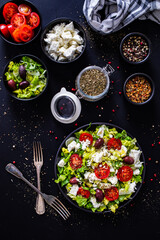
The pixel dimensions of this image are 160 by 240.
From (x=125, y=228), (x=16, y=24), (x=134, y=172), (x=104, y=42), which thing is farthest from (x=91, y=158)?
(x=16, y=24)

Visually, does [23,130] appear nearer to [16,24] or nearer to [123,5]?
[16,24]

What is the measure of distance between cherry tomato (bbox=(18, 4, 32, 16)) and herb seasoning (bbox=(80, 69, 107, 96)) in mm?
741

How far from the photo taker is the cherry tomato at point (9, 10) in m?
2.45

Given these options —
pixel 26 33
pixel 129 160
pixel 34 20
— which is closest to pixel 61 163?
pixel 129 160

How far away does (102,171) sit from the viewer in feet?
7.99

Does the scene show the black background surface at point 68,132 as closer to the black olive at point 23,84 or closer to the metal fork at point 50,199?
the metal fork at point 50,199

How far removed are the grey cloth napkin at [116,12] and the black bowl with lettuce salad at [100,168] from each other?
2.95 ft

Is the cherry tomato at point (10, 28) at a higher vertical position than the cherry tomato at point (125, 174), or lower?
higher

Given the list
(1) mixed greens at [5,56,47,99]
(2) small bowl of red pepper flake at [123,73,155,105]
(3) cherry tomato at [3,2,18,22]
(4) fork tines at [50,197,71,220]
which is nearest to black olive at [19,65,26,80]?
(1) mixed greens at [5,56,47,99]

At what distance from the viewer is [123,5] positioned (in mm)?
2449

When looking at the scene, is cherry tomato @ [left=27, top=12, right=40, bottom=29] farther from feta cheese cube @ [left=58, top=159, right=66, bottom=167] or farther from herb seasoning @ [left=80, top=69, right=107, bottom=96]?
feta cheese cube @ [left=58, top=159, right=66, bottom=167]

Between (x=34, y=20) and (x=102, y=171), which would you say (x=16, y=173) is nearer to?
(x=102, y=171)

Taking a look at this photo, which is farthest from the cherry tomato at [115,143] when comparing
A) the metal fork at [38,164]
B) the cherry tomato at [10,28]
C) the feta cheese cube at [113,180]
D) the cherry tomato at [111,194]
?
the cherry tomato at [10,28]

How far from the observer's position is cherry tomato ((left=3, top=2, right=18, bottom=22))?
2.45 meters
